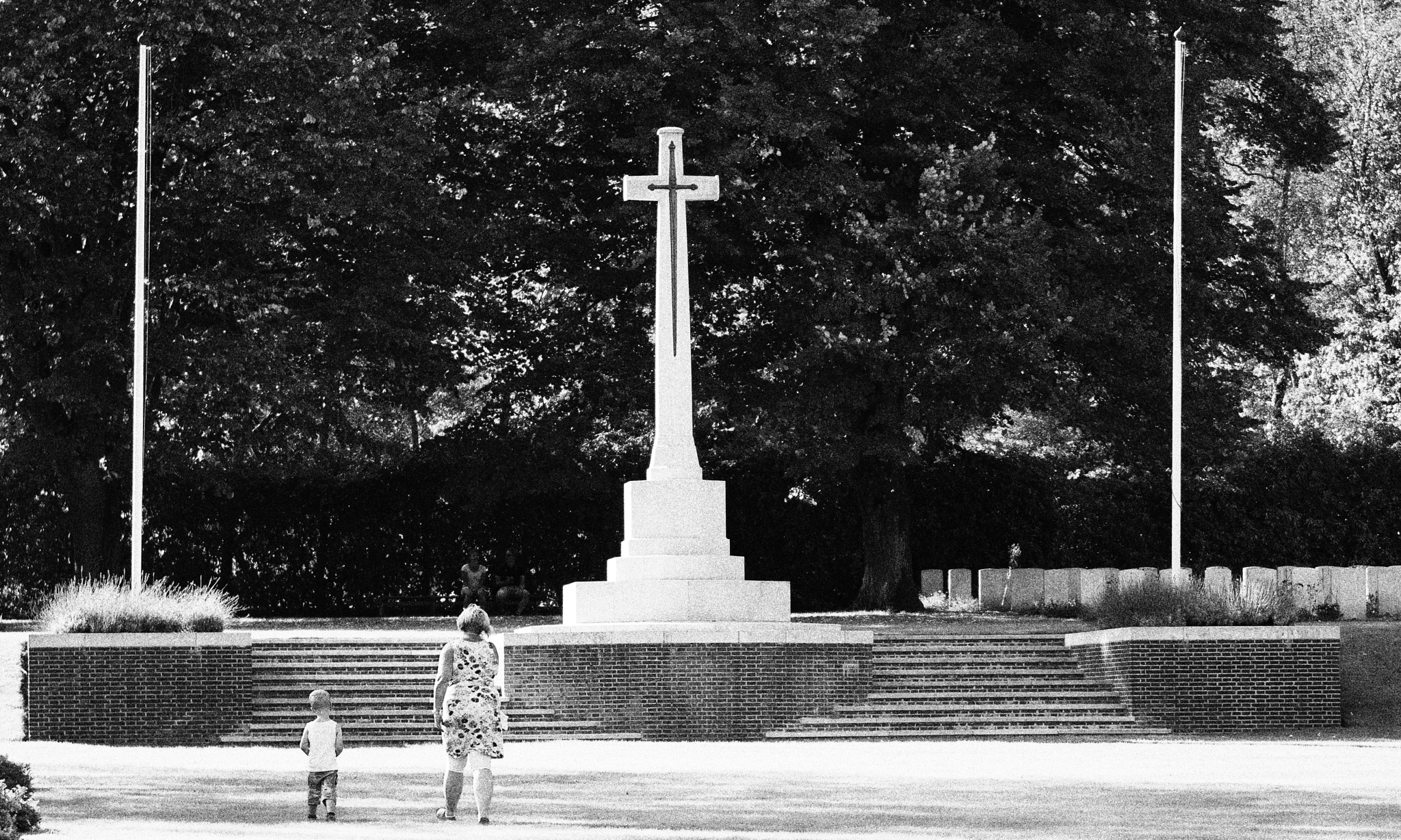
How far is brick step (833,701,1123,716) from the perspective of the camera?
23.1 meters

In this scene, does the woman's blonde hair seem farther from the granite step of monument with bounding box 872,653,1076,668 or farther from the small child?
the granite step of monument with bounding box 872,653,1076,668

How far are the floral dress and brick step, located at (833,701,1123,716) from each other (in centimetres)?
976

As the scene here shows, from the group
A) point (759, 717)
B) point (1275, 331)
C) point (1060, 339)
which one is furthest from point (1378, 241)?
point (759, 717)

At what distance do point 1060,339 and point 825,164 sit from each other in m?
4.65

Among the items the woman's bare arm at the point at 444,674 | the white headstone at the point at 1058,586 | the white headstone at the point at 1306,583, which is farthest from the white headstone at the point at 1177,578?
the woman's bare arm at the point at 444,674

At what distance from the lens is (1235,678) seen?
23531 mm

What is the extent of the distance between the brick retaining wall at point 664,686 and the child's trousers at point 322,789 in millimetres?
8812

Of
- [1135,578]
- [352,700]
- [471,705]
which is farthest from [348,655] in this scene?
[1135,578]

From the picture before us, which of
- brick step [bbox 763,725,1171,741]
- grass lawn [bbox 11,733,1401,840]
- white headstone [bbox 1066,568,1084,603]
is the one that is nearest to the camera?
grass lawn [bbox 11,733,1401,840]

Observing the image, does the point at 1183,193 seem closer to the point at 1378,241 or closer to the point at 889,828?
the point at 1378,241

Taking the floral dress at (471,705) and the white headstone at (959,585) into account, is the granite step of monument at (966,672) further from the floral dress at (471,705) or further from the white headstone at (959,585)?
the floral dress at (471,705)

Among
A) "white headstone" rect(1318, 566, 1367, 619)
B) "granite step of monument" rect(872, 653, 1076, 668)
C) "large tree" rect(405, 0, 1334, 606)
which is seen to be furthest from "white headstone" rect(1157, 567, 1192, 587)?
"large tree" rect(405, 0, 1334, 606)

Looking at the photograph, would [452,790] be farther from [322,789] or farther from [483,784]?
[322,789]

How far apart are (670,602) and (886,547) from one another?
11.6 m
